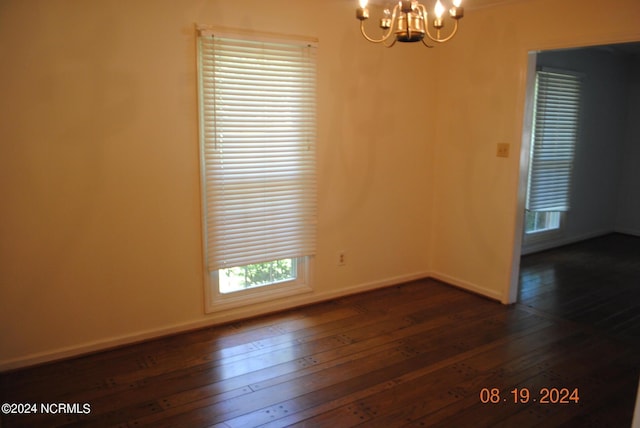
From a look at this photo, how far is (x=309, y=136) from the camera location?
142 inches

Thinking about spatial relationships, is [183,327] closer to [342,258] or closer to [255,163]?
[255,163]

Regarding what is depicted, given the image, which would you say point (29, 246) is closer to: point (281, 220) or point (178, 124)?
point (178, 124)

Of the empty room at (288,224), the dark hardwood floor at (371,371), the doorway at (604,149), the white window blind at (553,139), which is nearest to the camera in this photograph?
the dark hardwood floor at (371,371)

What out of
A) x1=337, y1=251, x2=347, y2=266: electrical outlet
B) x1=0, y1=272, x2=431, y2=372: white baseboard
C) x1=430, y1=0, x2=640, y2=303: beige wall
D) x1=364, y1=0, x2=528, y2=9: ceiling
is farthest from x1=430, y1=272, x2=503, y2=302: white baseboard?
x1=364, y1=0, x2=528, y2=9: ceiling

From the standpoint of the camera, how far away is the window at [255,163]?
10.4 feet

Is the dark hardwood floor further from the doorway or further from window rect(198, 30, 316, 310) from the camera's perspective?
the doorway

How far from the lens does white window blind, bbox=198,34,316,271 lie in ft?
10.4

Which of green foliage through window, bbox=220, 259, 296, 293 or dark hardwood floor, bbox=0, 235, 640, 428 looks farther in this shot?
green foliage through window, bbox=220, 259, 296, 293

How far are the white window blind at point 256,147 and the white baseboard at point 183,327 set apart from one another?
0.40 meters

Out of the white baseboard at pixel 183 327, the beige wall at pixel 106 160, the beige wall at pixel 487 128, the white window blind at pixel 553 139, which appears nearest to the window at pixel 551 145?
the white window blind at pixel 553 139

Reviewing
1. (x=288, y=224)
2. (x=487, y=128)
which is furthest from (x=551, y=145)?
(x=288, y=224)

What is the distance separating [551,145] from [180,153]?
14.2 ft

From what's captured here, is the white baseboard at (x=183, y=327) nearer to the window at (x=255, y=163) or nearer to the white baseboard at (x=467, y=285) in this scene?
the window at (x=255, y=163)

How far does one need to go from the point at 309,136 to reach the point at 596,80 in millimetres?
4302
